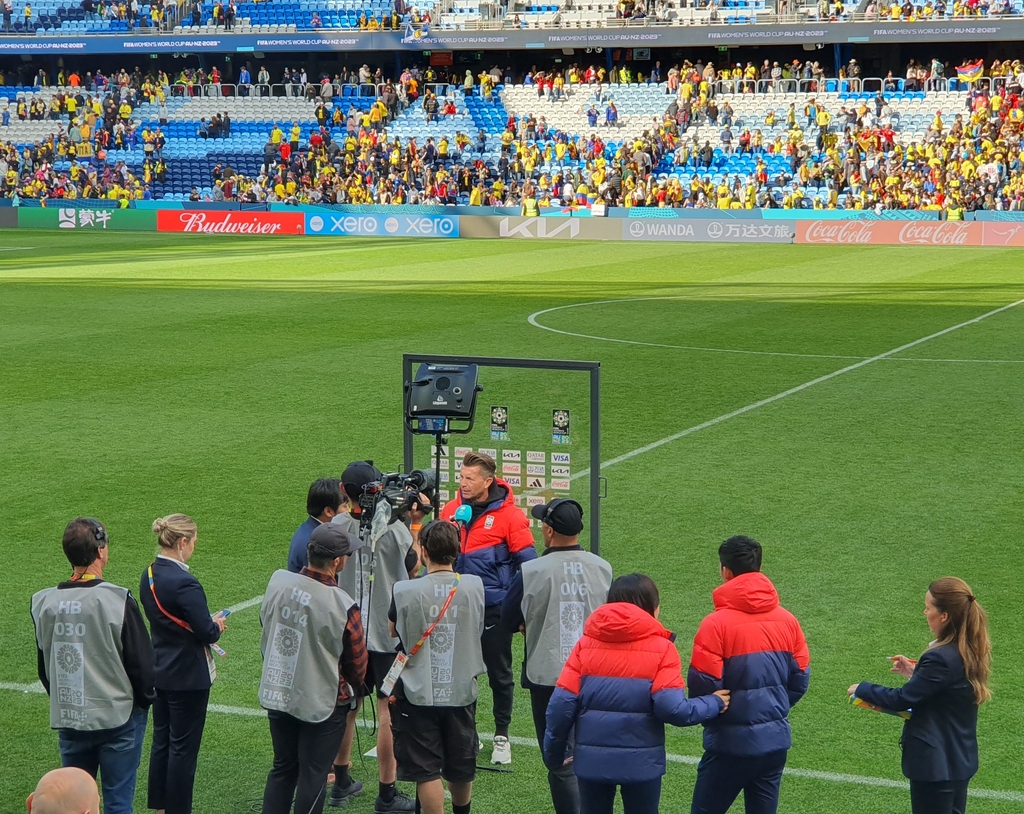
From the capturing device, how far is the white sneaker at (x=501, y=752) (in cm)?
729

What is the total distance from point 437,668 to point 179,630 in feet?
Result: 4.01

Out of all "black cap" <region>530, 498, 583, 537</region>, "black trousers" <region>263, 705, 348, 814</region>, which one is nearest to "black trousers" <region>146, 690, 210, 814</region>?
"black trousers" <region>263, 705, 348, 814</region>

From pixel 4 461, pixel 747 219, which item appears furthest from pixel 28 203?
pixel 4 461

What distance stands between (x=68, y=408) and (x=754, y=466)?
855 centimetres

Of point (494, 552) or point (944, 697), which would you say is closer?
point (944, 697)

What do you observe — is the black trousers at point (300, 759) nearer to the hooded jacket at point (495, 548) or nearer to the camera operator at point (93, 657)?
the camera operator at point (93, 657)

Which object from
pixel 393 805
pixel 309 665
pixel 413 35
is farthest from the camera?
pixel 413 35

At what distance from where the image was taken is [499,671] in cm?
746

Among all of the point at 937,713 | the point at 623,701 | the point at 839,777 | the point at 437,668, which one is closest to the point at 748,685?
the point at 623,701

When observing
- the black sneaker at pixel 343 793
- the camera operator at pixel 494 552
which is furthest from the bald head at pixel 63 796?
the camera operator at pixel 494 552

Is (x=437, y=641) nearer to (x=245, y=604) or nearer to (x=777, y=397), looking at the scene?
(x=245, y=604)

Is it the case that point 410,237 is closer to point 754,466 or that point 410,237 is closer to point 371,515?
point 754,466

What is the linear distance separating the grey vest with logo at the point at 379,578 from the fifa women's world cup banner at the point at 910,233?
1426 inches

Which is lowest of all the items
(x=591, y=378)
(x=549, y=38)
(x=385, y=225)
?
(x=385, y=225)
